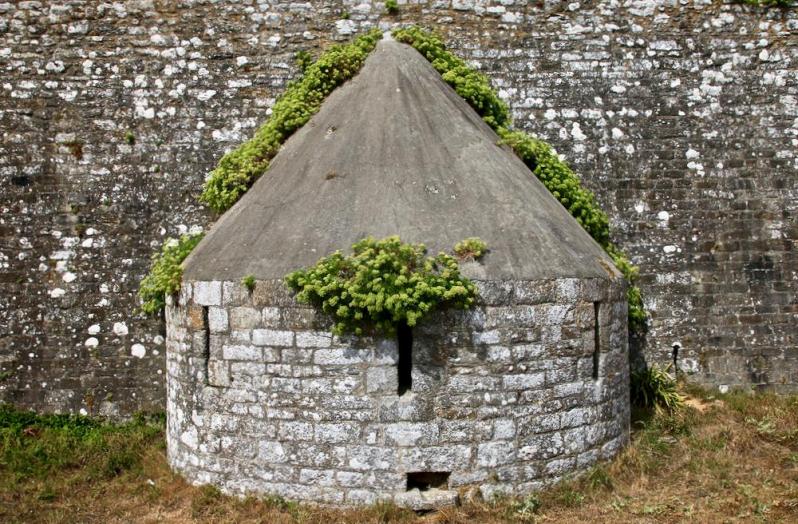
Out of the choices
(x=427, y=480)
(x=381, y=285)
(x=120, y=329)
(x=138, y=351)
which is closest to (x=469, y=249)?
(x=381, y=285)

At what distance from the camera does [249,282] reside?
6004mm

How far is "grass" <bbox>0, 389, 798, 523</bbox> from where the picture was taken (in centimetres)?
571

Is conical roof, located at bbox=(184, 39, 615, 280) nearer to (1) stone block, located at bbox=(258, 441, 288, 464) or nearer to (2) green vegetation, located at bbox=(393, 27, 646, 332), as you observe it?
(2) green vegetation, located at bbox=(393, 27, 646, 332)

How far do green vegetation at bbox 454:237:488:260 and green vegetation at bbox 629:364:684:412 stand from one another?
351cm

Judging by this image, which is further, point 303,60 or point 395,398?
point 303,60

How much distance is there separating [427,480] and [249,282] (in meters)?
2.30

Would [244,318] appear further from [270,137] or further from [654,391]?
[654,391]

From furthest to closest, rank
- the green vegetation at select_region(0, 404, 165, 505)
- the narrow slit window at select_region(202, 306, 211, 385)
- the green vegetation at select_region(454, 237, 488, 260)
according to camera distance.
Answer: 1. the green vegetation at select_region(0, 404, 165, 505)
2. the narrow slit window at select_region(202, 306, 211, 385)
3. the green vegetation at select_region(454, 237, 488, 260)

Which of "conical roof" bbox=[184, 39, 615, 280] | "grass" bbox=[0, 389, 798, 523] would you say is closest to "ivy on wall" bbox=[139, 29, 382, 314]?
"conical roof" bbox=[184, 39, 615, 280]

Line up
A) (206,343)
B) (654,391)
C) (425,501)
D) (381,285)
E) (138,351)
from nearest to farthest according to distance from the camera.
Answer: (381,285) < (425,501) < (206,343) < (654,391) < (138,351)

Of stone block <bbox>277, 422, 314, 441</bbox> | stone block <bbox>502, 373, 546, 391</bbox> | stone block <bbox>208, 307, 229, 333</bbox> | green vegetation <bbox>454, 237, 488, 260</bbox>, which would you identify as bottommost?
stone block <bbox>277, 422, 314, 441</bbox>

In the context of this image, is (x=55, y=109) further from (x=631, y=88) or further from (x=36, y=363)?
(x=631, y=88)

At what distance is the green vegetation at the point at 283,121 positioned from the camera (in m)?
7.89

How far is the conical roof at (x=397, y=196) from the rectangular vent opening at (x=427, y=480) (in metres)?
1.75
